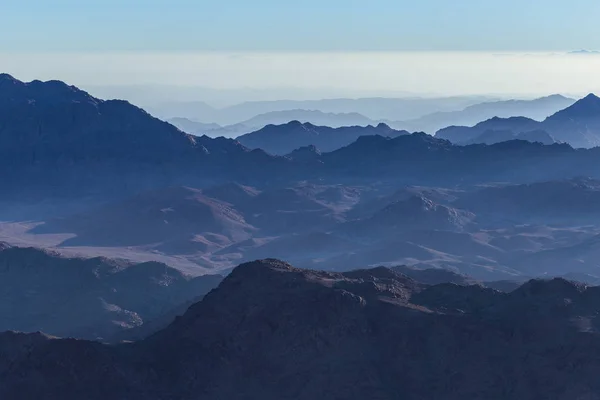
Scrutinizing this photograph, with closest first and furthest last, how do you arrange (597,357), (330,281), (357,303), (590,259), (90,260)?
(597,357) → (357,303) → (330,281) → (90,260) → (590,259)

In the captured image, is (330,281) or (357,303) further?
(330,281)

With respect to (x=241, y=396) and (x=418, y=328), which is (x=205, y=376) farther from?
(x=418, y=328)

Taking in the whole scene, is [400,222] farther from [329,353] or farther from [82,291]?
[329,353]

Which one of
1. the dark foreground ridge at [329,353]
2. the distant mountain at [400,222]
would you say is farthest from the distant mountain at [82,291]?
the distant mountain at [400,222]

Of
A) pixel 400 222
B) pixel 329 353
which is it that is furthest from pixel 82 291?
pixel 400 222

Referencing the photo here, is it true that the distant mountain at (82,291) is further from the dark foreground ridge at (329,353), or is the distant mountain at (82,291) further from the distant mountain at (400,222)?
the distant mountain at (400,222)

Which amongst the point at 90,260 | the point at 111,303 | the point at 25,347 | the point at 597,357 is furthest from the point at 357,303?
the point at 90,260

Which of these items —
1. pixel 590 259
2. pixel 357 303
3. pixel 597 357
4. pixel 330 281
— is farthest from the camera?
pixel 590 259
